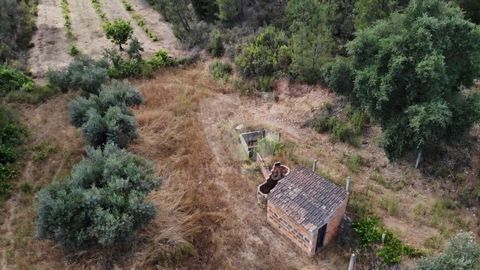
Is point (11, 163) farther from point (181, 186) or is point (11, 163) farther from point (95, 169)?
point (181, 186)

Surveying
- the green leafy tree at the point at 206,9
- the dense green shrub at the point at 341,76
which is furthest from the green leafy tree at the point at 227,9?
the dense green shrub at the point at 341,76

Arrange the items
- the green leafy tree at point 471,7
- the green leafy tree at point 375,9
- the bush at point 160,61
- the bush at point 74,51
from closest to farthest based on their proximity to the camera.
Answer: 1. the green leafy tree at point 375,9
2. the green leafy tree at point 471,7
3. the bush at point 160,61
4. the bush at point 74,51

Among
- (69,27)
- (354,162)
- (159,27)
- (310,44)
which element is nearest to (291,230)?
(354,162)

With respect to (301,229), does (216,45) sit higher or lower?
higher

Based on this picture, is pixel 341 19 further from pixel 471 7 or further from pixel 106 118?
pixel 106 118

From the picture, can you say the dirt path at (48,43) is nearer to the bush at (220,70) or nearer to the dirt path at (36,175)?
the dirt path at (36,175)
